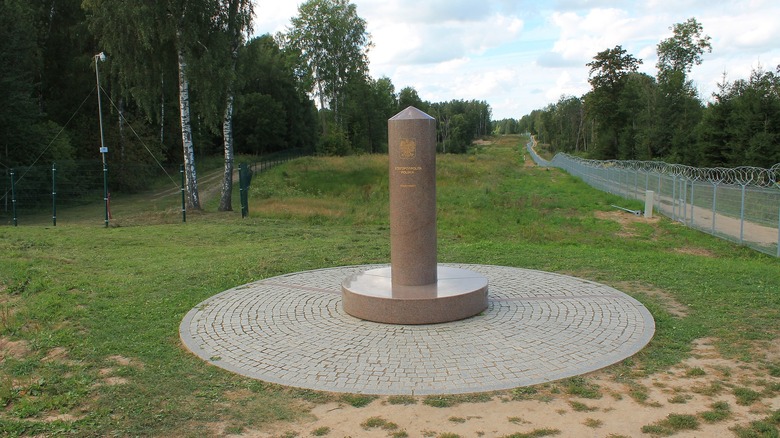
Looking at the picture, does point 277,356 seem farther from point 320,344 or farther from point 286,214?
point 286,214

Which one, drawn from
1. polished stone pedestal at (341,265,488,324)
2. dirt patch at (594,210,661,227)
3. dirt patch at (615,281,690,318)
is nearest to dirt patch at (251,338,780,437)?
polished stone pedestal at (341,265,488,324)

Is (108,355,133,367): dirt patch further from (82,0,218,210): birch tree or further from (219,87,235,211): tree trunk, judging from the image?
(219,87,235,211): tree trunk

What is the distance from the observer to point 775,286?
9219 millimetres

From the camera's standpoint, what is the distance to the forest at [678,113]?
33531mm

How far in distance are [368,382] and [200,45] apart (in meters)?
19.3

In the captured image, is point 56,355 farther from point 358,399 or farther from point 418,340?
point 418,340

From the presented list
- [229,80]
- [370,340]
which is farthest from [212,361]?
[229,80]

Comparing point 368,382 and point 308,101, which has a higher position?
point 308,101

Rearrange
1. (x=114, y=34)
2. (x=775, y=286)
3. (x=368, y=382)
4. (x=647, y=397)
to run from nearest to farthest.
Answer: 1. (x=647, y=397)
2. (x=368, y=382)
3. (x=775, y=286)
4. (x=114, y=34)

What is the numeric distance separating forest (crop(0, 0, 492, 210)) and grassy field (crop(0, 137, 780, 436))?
5545mm

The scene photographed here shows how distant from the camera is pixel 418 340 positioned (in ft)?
22.4

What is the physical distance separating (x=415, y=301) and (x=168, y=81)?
2001cm

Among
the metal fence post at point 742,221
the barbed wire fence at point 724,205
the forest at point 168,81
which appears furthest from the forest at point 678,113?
the forest at point 168,81

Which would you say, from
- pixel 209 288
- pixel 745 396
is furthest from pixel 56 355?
pixel 745 396
